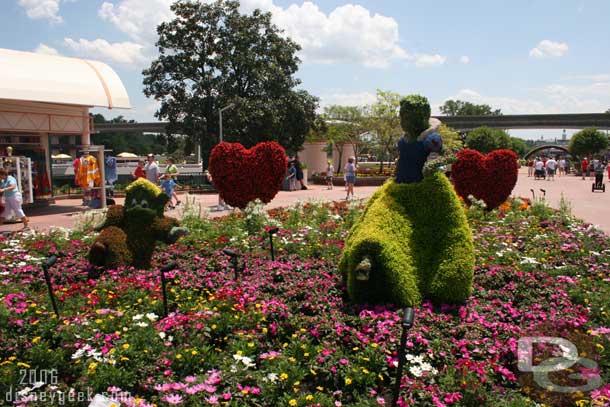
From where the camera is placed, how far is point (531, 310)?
4902 millimetres

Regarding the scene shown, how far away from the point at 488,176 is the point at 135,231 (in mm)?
8379

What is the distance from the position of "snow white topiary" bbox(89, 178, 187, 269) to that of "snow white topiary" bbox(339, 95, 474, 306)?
8.24 feet

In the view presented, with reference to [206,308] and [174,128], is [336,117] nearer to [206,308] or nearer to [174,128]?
[174,128]

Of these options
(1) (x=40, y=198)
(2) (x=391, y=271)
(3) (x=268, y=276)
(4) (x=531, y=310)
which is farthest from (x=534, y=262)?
(1) (x=40, y=198)

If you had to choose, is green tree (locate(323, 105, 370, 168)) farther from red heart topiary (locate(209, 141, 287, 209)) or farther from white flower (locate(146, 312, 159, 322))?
white flower (locate(146, 312, 159, 322))

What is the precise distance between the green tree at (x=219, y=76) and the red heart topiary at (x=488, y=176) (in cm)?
1357

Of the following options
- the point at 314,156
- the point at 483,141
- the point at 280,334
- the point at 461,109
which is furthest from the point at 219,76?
the point at 461,109

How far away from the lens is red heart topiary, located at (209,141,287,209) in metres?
11.5

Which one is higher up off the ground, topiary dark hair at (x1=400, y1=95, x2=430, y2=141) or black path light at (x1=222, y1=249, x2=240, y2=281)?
topiary dark hair at (x1=400, y1=95, x2=430, y2=141)

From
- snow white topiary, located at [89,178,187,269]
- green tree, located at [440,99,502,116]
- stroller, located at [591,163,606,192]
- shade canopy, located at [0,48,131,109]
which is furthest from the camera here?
green tree, located at [440,99,502,116]

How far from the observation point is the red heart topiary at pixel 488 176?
37.7 ft

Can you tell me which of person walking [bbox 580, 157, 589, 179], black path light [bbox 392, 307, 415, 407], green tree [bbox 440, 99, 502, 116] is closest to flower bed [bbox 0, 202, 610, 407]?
black path light [bbox 392, 307, 415, 407]

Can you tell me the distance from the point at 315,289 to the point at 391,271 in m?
1.04

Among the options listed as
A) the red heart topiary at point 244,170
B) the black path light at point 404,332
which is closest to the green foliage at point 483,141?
the red heart topiary at point 244,170
